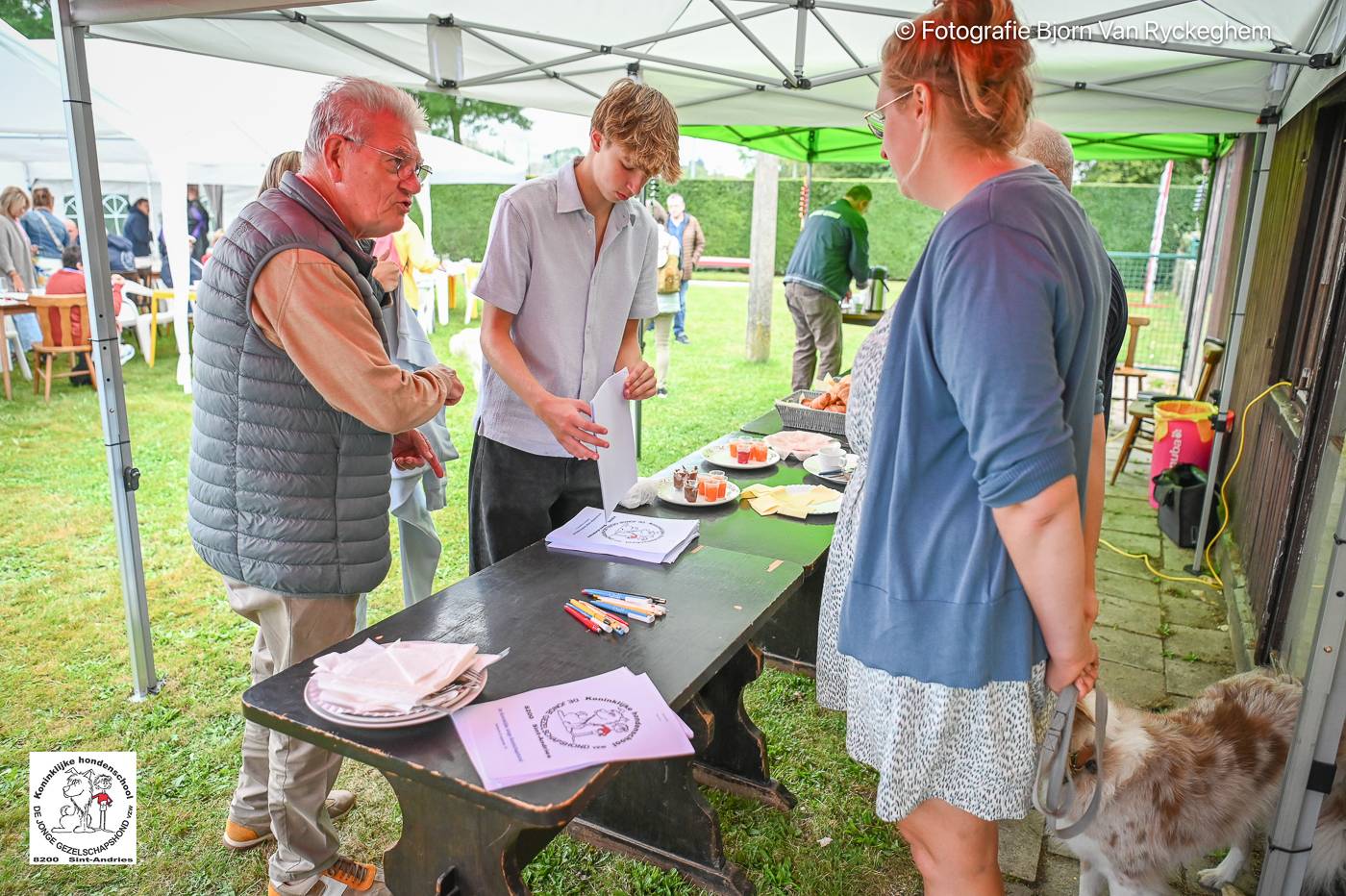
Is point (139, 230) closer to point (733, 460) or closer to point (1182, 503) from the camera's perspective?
point (733, 460)

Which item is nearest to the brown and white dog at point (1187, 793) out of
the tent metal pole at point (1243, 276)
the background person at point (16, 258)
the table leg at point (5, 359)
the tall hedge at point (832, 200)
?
the tent metal pole at point (1243, 276)

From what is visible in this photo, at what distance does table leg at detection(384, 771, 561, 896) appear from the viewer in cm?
145

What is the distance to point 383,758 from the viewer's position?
1.23 meters

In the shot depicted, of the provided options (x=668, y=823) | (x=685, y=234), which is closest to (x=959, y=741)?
(x=668, y=823)

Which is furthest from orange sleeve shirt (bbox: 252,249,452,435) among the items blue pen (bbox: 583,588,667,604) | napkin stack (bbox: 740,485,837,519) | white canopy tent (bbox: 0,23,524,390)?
white canopy tent (bbox: 0,23,524,390)

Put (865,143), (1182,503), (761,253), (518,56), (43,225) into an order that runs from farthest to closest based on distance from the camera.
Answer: (761,253) < (43,225) < (865,143) < (1182,503) < (518,56)

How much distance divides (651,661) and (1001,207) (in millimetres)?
944

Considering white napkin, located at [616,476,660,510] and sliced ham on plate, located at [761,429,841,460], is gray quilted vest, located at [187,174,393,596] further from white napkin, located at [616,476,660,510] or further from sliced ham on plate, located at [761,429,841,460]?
sliced ham on plate, located at [761,429,841,460]

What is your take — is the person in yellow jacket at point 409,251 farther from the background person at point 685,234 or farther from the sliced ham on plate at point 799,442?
the background person at point 685,234

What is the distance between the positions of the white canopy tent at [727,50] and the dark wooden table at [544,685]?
5.95 ft

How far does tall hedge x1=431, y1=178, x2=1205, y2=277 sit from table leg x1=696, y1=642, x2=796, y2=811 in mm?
14245

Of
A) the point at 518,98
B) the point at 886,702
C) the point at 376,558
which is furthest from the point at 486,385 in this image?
the point at 518,98

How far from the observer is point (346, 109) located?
164 cm

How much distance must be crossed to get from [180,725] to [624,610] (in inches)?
80.7
